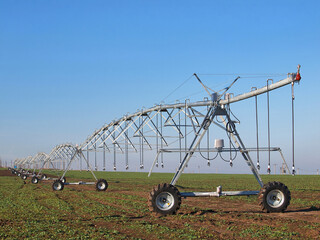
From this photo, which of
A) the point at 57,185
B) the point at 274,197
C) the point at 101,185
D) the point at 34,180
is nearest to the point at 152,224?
the point at 274,197

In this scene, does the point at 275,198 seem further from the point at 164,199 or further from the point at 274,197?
the point at 164,199

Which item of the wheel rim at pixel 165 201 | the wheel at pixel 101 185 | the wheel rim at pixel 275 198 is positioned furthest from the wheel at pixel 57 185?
the wheel rim at pixel 275 198

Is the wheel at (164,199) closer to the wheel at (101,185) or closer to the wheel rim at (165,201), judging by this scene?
the wheel rim at (165,201)

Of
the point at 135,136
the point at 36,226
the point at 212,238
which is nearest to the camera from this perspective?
the point at 212,238

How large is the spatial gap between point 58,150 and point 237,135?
36791mm

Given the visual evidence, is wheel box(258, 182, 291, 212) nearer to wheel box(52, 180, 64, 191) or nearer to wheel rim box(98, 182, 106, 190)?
wheel rim box(98, 182, 106, 190)

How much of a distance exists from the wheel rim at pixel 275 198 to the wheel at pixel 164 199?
3.65m

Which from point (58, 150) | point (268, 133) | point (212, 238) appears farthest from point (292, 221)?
point (58, 150)

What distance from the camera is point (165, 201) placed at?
608 inches

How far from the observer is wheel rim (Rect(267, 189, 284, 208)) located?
53.1 feet

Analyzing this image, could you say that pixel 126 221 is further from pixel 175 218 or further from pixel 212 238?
pixel 212 238

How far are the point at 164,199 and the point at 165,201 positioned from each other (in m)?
Answer: 0.08

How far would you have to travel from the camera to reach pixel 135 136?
28141 millimetres

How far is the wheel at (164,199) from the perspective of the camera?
15.1m
